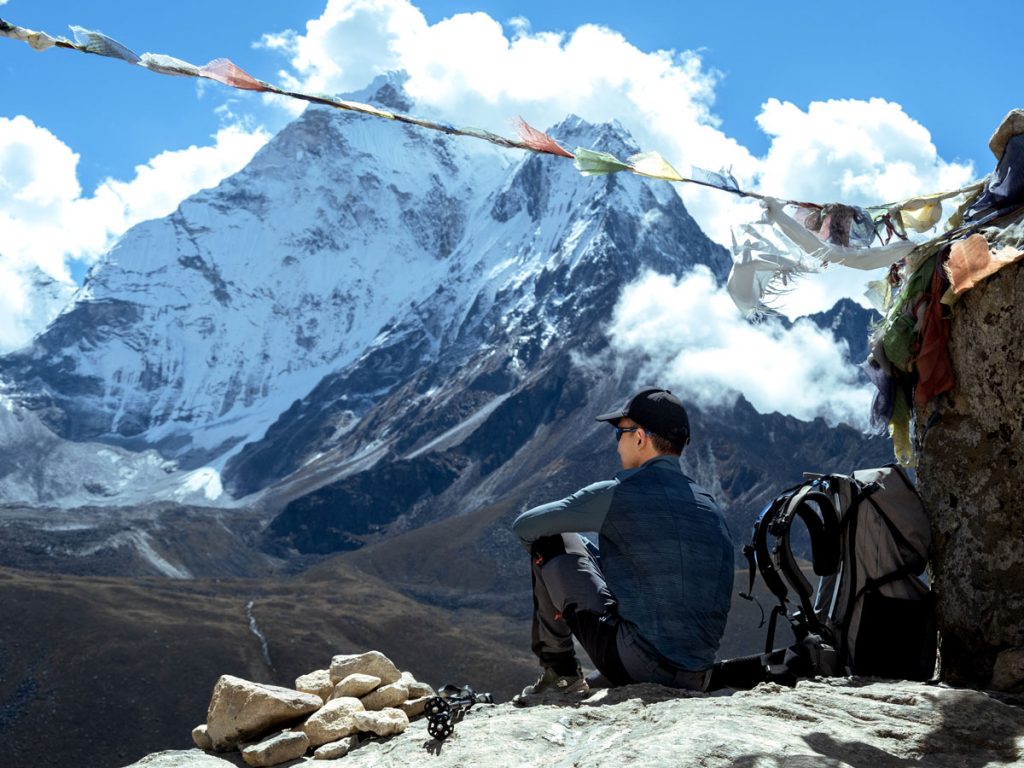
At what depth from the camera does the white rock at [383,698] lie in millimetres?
6168

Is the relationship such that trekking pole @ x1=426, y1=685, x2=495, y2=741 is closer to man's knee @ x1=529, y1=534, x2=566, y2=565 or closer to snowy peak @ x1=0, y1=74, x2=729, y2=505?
man's knee @ x1=529, y1=534, x2=566, y2=565

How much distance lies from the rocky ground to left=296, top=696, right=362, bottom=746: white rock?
0.94 ft

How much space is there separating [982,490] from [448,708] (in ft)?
8.99

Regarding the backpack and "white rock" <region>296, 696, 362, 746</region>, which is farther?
"white rock" <region>296, 696, 362, 746</region>

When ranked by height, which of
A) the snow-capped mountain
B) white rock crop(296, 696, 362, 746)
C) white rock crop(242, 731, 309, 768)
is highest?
the snow-capped mountain

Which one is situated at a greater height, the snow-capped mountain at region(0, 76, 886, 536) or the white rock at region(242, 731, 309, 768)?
the snow-capped mountain at region(0, 76, 886, 536)

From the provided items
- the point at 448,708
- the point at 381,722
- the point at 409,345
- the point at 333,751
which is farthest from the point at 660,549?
the point at 409,345

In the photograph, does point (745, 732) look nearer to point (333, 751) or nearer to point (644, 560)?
point (644, 560)

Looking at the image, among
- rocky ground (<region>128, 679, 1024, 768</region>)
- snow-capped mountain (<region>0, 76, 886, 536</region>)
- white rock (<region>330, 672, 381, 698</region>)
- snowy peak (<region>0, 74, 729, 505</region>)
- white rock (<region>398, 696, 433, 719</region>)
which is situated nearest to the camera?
rocky ground (<region>128, 679, 1024, 768</region>)

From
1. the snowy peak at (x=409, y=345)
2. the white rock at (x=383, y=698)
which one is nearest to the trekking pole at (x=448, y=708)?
the white rock at (x=383, y=698)

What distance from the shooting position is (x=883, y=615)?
5.23 metres

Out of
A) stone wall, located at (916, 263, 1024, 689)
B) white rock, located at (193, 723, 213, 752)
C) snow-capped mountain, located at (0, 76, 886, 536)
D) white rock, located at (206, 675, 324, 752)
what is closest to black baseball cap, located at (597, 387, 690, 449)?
stone wall, located at (916, 263, 1024, 689)

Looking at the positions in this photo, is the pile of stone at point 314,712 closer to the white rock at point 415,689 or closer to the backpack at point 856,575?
the white rock at point 415,689

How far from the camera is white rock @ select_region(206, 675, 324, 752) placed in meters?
5.89
